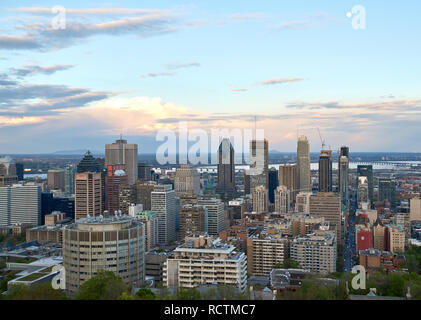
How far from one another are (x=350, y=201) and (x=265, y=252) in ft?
63.3

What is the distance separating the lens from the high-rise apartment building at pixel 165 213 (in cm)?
1830

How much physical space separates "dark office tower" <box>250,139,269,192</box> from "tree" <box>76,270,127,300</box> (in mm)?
22749

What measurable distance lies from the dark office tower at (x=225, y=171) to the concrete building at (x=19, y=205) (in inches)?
532

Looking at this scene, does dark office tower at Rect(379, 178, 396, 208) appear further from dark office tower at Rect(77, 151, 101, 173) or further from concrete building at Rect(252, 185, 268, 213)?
dark office tower at Rect(77, 151, 101, 173)

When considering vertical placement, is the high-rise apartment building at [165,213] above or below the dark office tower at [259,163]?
below

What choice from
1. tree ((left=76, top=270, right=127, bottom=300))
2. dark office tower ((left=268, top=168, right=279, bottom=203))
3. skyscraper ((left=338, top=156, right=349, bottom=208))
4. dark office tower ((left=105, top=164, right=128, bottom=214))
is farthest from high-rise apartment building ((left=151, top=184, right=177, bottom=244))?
skyscraper ((left=338, top=156, right=349, bottom=208))

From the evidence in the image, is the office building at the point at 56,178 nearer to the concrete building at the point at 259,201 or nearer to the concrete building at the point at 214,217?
the concrete building at the point at 259,201

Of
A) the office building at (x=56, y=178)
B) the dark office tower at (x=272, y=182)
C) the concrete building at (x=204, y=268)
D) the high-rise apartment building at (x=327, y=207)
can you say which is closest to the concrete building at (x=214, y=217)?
the high-rise apartment building at (x=327, y=207)

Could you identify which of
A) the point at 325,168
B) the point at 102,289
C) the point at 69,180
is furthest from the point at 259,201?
the point at 102,289

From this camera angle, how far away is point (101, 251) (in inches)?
321

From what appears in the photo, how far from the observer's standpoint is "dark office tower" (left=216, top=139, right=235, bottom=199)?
105ft
